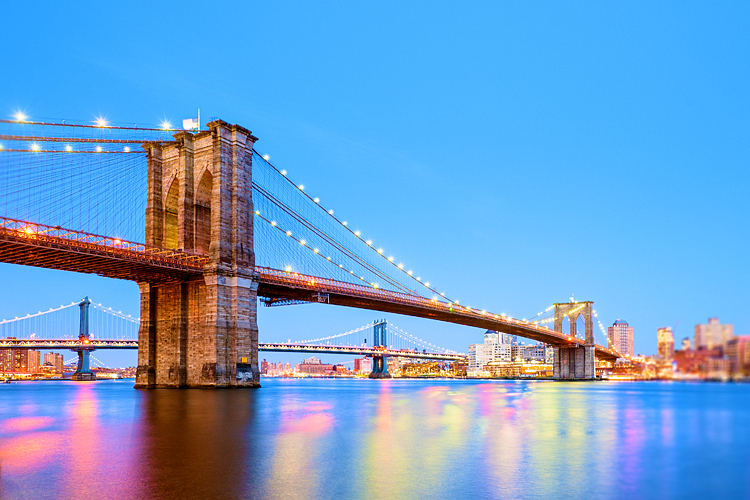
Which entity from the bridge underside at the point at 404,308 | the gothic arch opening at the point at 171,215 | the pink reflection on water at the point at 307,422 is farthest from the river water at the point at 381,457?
the bridge underside at the point at 404,308

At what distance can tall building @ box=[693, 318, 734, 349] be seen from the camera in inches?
291

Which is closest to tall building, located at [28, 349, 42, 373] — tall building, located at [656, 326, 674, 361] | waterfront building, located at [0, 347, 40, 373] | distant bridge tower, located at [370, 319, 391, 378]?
waterfront building, located at [0, 347, 40, 373]

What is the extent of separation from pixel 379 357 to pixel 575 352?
65.3 metres

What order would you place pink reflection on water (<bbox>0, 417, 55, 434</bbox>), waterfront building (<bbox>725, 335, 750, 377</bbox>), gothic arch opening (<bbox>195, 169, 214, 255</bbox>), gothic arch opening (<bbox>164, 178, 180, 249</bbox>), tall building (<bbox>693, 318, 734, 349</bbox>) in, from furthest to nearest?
gothic arch opening (<bbox>164, 178, 180, 249</bbox>) → gothic arch opening (<bbox>195, 169, 214, 255</bbox>) → pink reflection on water (<bbox>0, 417, 55, 434</bbox>) → tall building (<bbox>693, 318, 734, 349</bbox>) → waterfront building (<bbox>725, 335, 750, 377</bbox>)

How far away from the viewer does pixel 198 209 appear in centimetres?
4644

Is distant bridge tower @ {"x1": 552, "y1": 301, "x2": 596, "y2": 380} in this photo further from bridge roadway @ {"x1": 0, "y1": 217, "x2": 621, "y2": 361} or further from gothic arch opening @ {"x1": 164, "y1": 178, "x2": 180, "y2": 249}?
gothic arch opening @ {"x1": 164, "y1": 178, "x2": 180, "y2": 249}

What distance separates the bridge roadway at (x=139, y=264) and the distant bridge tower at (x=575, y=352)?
37253 mm

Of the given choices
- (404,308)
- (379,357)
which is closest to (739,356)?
(404,308)

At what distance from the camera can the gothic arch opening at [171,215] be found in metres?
47.6

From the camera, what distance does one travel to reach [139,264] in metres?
37.8

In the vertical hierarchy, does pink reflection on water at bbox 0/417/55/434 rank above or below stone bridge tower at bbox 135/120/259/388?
below

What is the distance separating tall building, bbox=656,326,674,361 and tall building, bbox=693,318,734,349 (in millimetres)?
1194

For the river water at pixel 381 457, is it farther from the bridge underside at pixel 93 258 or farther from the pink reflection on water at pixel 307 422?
the bridge underside at pixel 93 258

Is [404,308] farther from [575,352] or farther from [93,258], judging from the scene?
[575,352]
